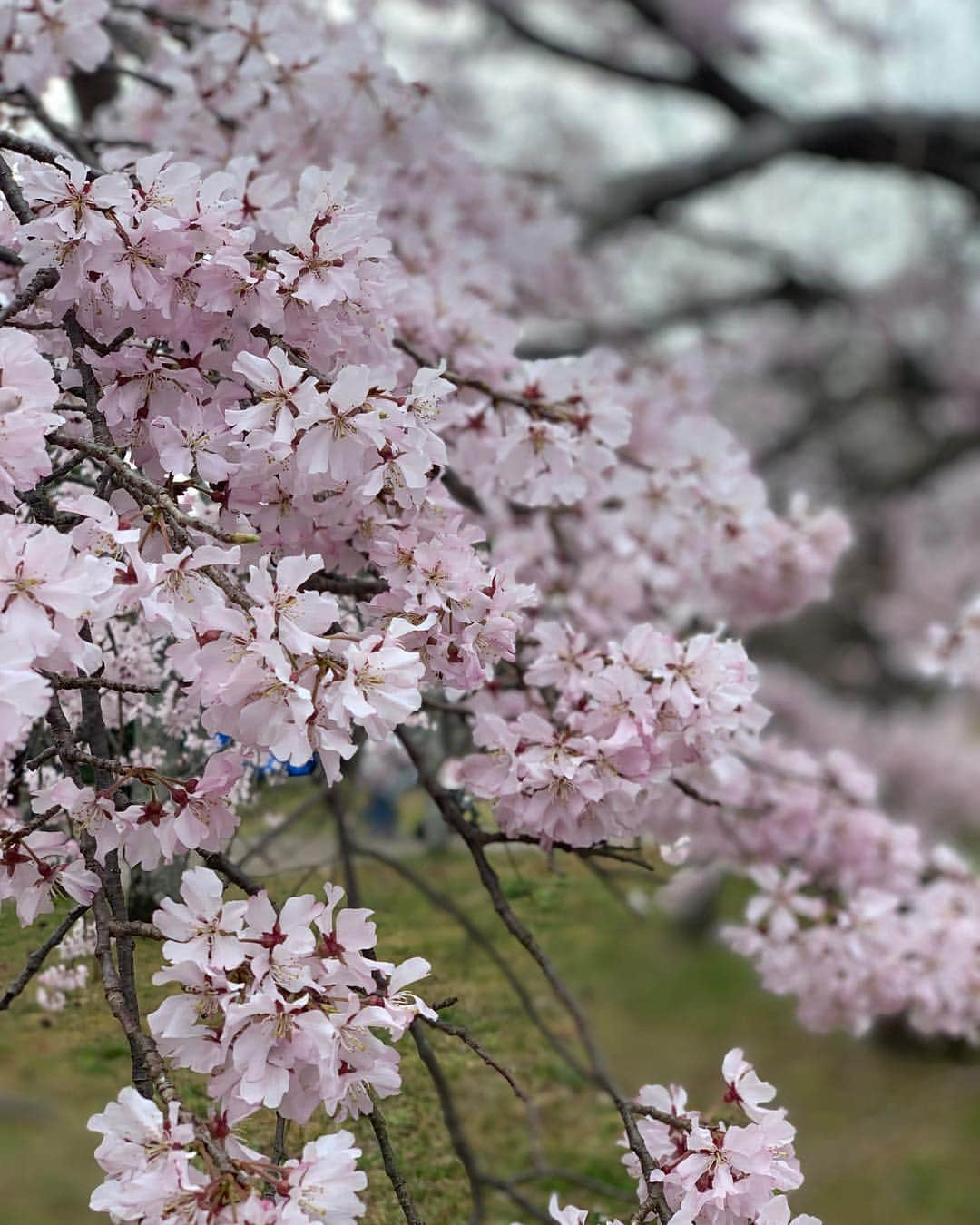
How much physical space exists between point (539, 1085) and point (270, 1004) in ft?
2.72

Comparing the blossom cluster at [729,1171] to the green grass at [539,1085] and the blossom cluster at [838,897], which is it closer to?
the green grass at [539,1085]

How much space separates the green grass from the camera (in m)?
1.04

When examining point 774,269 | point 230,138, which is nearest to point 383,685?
point 230,138

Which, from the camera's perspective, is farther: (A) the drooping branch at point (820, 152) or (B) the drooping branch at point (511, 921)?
(A) the drooping branch at point (820, 152)

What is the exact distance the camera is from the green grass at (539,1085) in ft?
3.43

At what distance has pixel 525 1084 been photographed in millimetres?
1307

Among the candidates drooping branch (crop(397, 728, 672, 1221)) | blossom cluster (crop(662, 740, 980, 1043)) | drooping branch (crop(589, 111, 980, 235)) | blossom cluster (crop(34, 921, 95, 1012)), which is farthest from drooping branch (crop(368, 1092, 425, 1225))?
drooping branch (crop(589, 111, 980, 235))

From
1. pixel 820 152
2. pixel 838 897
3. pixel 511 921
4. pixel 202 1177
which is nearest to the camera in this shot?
pixel 202 1177

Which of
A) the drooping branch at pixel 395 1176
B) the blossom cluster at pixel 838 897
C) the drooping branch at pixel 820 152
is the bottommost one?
the drooping branch at pixel 395 1176

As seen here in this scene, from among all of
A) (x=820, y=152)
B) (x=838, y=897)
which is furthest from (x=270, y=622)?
(x=820, y=152)

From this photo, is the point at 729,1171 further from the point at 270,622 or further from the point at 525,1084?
the point at 525,1084

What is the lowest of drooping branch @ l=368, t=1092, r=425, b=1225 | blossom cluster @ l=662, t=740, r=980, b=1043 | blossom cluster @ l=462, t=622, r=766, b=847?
drooping branch @ l=368, t=1092, r=425, b=1225

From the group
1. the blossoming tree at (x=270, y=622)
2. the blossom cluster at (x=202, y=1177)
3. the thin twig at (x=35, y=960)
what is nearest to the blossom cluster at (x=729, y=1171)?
the blossoming tree at (x=270, y=622)

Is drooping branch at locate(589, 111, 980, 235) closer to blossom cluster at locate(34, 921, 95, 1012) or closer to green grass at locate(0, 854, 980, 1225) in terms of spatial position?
green grass at locate(0, 854, 980, 1225)
